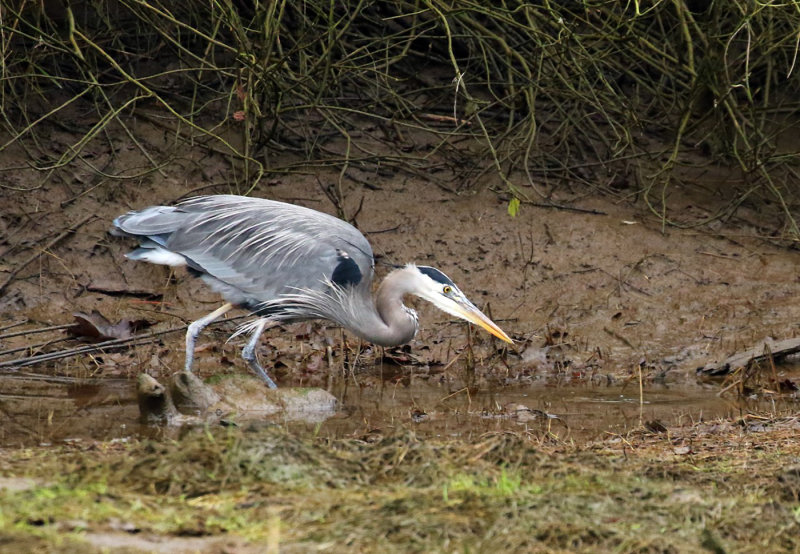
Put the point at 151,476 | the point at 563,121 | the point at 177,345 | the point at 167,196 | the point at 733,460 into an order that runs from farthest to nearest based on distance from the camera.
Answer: the point at 563,121 < the point at 167,196 < the point at 177,345 < the point at 733,460 < the point at 151,476

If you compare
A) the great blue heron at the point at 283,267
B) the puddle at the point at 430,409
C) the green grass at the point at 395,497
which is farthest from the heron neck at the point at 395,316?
the green grass at the point at 395,497

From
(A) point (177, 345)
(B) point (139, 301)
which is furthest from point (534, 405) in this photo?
(B) point (139, 301)

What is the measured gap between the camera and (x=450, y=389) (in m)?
7.39

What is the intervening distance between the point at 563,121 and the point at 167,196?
355 centimetres

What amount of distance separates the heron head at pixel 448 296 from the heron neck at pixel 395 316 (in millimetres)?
145

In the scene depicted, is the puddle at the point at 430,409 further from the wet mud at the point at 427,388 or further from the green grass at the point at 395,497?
the green grass at the point at 395,497

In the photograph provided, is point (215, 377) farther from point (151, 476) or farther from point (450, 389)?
point (151, 476)

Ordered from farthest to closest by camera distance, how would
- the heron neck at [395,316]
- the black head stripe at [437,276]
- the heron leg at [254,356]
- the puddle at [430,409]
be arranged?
the heron neck at [395,316], the black head stripe at [437,276], the heron leg at [254,356], the puddle at [430,409]

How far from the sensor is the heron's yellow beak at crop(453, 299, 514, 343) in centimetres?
708

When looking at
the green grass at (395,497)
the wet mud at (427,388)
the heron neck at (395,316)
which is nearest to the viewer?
the green grass at (395,497)

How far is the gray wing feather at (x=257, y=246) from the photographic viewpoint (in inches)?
294

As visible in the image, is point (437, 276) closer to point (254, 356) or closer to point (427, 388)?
A: point (427, 388)

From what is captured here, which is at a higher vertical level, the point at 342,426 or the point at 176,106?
the point at 176,106

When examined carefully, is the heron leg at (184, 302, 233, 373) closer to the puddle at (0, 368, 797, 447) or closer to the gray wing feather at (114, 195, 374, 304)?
the gray wing feather at (114, 195, 374, 304)
